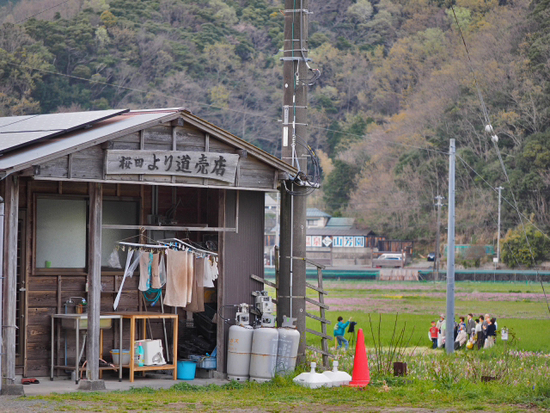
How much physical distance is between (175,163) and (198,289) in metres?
2.44

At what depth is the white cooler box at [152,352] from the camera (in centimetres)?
1398

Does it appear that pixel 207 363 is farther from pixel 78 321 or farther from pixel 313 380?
pixel 78 321

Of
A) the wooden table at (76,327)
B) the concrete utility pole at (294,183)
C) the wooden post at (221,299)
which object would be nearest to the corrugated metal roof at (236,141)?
the concrete utility pole at (294,183)

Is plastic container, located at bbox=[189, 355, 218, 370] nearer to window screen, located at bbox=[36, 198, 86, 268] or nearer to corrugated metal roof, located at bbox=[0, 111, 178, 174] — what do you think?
window screen, located at bbox=[36, 198, 86, 268]

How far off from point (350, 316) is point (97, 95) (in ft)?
195

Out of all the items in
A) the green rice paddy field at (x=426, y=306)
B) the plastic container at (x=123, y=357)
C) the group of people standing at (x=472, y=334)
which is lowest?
the green rice paddy field at (x=426, y=306)

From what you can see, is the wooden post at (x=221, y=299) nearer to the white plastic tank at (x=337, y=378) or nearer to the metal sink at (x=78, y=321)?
the metal sink at (x=78, y=321)

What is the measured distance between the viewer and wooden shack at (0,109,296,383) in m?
12.1

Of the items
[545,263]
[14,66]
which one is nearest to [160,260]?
[545,263]

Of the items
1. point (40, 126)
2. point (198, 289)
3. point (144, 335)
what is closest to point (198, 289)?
point (198, 289)

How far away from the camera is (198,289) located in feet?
47.5

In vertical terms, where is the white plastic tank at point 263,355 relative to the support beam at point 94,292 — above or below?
below

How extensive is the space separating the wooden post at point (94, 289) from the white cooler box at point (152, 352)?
1.46 metres

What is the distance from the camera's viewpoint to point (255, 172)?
1433 cm
